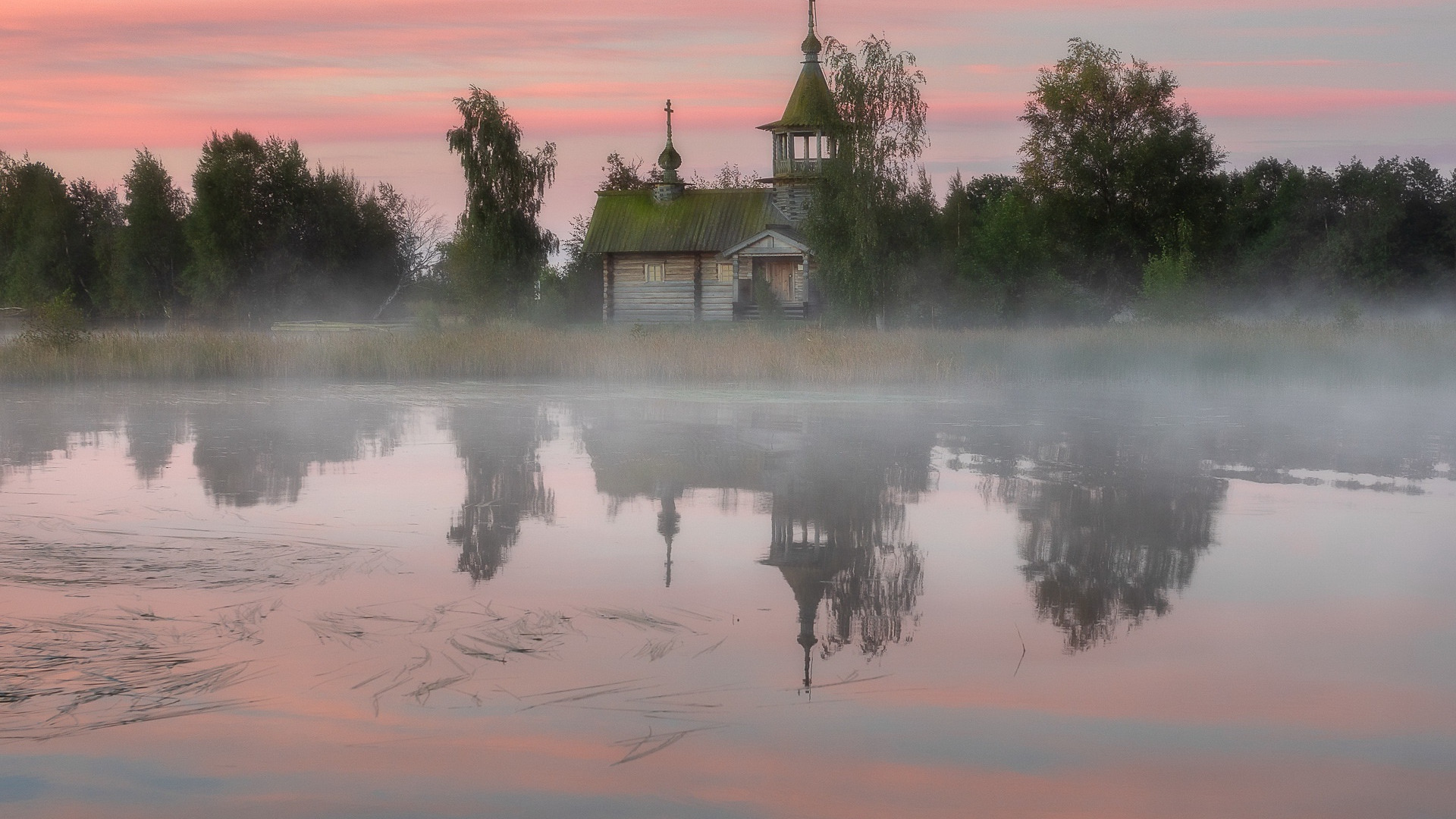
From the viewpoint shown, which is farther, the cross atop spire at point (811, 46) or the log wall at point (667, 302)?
the log wall at point (667, 302)

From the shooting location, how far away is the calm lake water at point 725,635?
4191 mm

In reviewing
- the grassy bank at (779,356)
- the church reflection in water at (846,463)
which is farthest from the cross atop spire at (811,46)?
the church reflection in water at (846,463)

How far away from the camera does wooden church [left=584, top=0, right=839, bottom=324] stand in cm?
3741

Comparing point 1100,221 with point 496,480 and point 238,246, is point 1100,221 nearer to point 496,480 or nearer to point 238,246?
point 238,246

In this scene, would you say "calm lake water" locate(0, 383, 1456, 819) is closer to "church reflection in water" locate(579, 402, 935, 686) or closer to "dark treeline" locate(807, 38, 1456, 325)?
"church reflection in water" locate(579, 402, 935, 686)

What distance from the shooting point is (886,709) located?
4.83m

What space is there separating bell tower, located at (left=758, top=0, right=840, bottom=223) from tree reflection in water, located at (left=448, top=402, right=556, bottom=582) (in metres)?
21.1

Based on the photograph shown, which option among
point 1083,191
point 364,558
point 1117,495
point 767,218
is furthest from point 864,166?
point 364,558

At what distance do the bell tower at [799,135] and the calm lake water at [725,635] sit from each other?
25.7 meters

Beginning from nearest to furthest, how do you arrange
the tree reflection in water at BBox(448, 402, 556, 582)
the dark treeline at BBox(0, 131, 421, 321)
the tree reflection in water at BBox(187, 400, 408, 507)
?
the tree reflection in water at BBox(448, 402, 556, 582) < the tree reflection in water at BBox(187, 400, 408, 507) < the dark treeline at BBox(0, 131, 421, 321)

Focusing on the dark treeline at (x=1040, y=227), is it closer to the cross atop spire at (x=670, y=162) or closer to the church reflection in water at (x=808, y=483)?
the cross atop spire at (x=670, y=162)

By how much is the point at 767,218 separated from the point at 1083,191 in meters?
10.2

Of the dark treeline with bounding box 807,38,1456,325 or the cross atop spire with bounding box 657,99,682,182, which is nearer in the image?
the dark treeline with bounding box 807,38,1456,325

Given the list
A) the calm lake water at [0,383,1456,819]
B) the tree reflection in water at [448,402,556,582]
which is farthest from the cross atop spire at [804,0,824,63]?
the calm lake water at [0,383,1456,819]
